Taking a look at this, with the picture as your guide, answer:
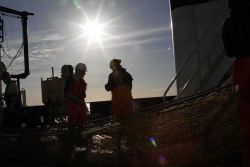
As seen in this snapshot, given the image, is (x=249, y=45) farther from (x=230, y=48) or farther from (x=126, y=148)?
(x=126, y=148)

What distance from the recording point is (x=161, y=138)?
17.7 feet

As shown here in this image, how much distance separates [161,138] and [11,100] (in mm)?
6298

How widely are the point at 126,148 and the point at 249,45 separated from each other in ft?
9.29

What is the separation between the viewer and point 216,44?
10.5 m

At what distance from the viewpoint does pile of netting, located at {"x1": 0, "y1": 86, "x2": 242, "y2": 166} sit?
4.79 meters

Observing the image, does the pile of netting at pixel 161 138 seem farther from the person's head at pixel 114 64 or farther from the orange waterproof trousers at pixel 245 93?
the person's head at pixel 114 64

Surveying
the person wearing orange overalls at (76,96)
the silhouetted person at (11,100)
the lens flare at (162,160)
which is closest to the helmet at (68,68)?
the person wearing orange overalls at (76,96)

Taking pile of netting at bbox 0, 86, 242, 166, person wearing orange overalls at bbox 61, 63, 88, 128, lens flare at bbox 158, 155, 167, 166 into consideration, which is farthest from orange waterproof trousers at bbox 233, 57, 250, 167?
person wearing orange overalls at bbox 61, 63, 88, 128

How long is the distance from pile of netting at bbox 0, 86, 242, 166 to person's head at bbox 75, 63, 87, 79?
118cm

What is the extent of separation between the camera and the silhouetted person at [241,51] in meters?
3.53

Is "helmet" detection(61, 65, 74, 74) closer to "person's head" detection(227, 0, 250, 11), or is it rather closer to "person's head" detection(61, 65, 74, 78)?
"person's head" detection(61, 65, 74, 78)

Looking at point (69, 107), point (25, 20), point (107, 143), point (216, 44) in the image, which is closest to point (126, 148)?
point (107, 143)

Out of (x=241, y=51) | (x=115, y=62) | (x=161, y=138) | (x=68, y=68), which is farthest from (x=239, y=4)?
(x=68, y=68)

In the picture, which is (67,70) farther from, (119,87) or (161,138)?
(161,138)
